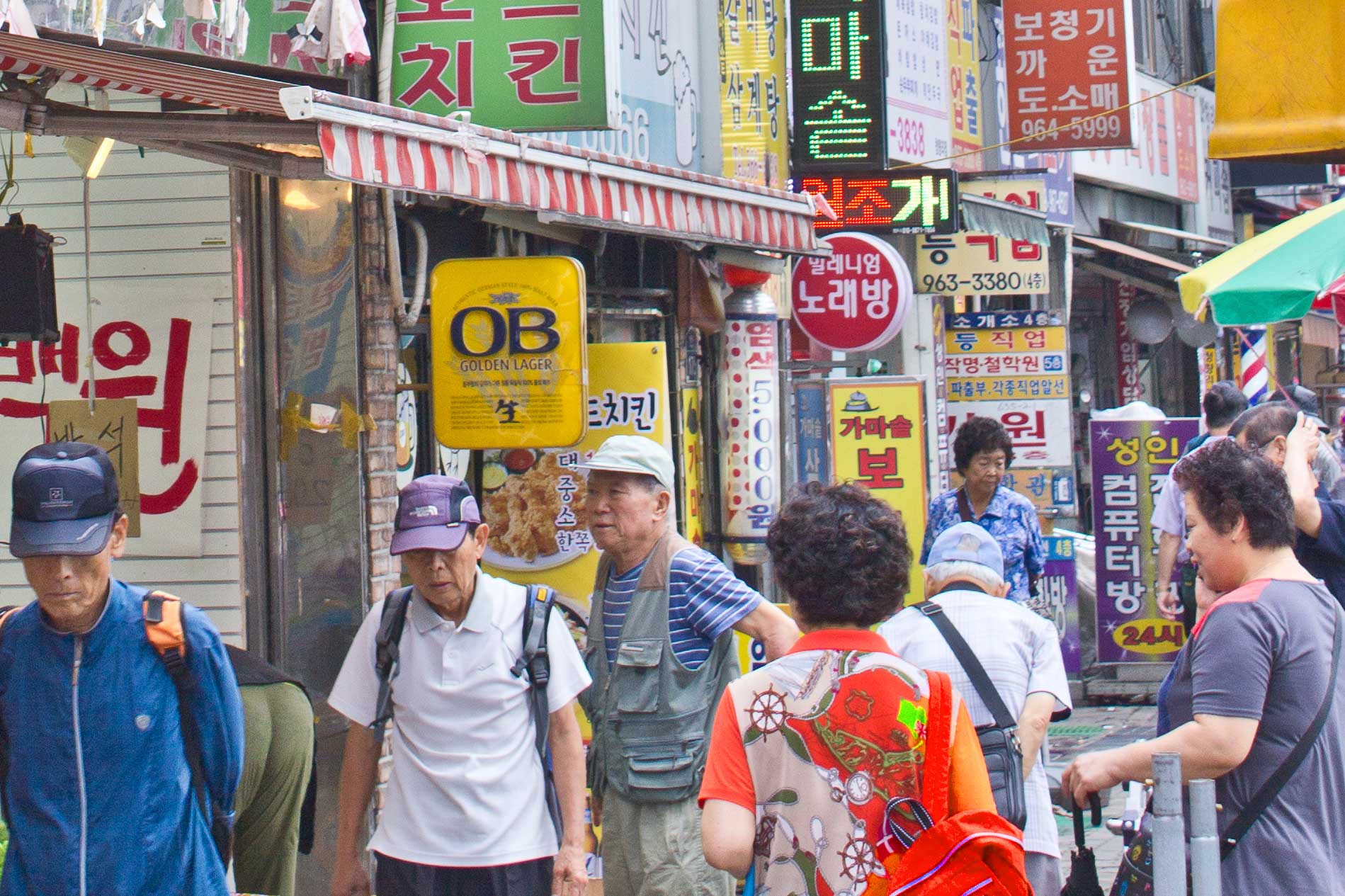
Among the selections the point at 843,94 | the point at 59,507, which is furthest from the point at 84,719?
the point at 843,94

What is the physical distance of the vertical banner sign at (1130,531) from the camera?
38.4 ft

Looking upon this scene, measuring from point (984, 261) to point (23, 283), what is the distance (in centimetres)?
1011

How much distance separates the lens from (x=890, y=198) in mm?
11641

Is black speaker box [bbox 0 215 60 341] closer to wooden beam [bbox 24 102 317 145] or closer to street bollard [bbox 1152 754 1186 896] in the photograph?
wooden beam [bbox 24 102 317 145]

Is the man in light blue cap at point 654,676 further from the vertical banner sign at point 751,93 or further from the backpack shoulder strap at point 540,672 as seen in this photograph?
the vertical banner sign at point 751,93

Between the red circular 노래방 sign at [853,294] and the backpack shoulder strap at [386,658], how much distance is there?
7.39 metres

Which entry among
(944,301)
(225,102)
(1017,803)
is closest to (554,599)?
(1017,803)

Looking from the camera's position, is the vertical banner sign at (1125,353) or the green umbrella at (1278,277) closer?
the green umbrella at (1278,277)

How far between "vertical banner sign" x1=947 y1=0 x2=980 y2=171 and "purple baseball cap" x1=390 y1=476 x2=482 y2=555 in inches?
471

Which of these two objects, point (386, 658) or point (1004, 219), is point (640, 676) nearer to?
point (386, 658)

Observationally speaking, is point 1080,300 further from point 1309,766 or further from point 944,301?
point 1309,766

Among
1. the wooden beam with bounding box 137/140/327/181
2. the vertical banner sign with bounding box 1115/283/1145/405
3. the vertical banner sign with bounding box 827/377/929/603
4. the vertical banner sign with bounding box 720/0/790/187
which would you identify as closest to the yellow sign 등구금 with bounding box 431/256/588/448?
the wooden beam with bounding box 137/140/327/181

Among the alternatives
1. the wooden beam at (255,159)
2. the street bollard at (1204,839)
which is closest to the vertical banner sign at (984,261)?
the wooden beam at (255,159)

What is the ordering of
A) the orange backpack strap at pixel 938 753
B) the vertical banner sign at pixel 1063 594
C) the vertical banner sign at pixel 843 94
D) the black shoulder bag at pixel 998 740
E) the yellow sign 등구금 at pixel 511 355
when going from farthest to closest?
the vertical banner sign at pixel 1063 594
the vertical banner sign at pixel 843 94
the yellow sign 등구금 at pixel 511 355
the black shoulder bag at pixel 998 740
the orange backpack strap at pixel 938 753
